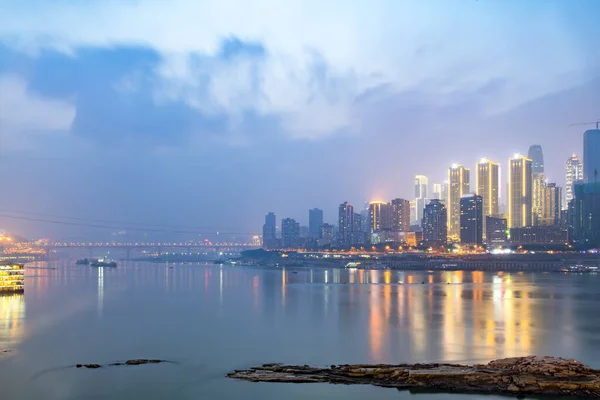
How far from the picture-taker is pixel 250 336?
765 inches

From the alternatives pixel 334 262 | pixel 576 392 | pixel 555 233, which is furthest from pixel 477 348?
pixel 555 233

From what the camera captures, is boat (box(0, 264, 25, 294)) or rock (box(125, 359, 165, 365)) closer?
rock (box(125, 359, 165, 365))

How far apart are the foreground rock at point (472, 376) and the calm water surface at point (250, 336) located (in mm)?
436

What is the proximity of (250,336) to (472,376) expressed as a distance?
8.58 m

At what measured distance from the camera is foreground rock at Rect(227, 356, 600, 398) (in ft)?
39.1

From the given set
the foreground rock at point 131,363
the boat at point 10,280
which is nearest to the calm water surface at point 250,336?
the foreground rock at point 131,363

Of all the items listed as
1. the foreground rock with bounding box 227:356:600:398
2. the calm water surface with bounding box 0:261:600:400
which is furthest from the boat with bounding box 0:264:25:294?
the foreground rock with bounding box 227:356:600:398

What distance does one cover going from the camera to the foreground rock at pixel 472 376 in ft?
39.1

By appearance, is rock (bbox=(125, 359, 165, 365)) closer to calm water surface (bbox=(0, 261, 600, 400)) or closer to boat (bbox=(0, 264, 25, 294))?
calm water surface (bbox=(0, 261, 600, 400))

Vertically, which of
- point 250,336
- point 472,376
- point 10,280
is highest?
point 10,280

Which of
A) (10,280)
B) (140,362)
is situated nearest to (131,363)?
(140,362)

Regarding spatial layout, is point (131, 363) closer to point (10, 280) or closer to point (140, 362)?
point (140, 362)

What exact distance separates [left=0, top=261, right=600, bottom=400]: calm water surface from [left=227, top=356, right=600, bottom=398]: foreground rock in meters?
0.44

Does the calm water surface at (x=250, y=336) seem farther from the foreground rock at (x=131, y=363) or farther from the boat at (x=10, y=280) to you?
the boat at (x=10, y=280)
